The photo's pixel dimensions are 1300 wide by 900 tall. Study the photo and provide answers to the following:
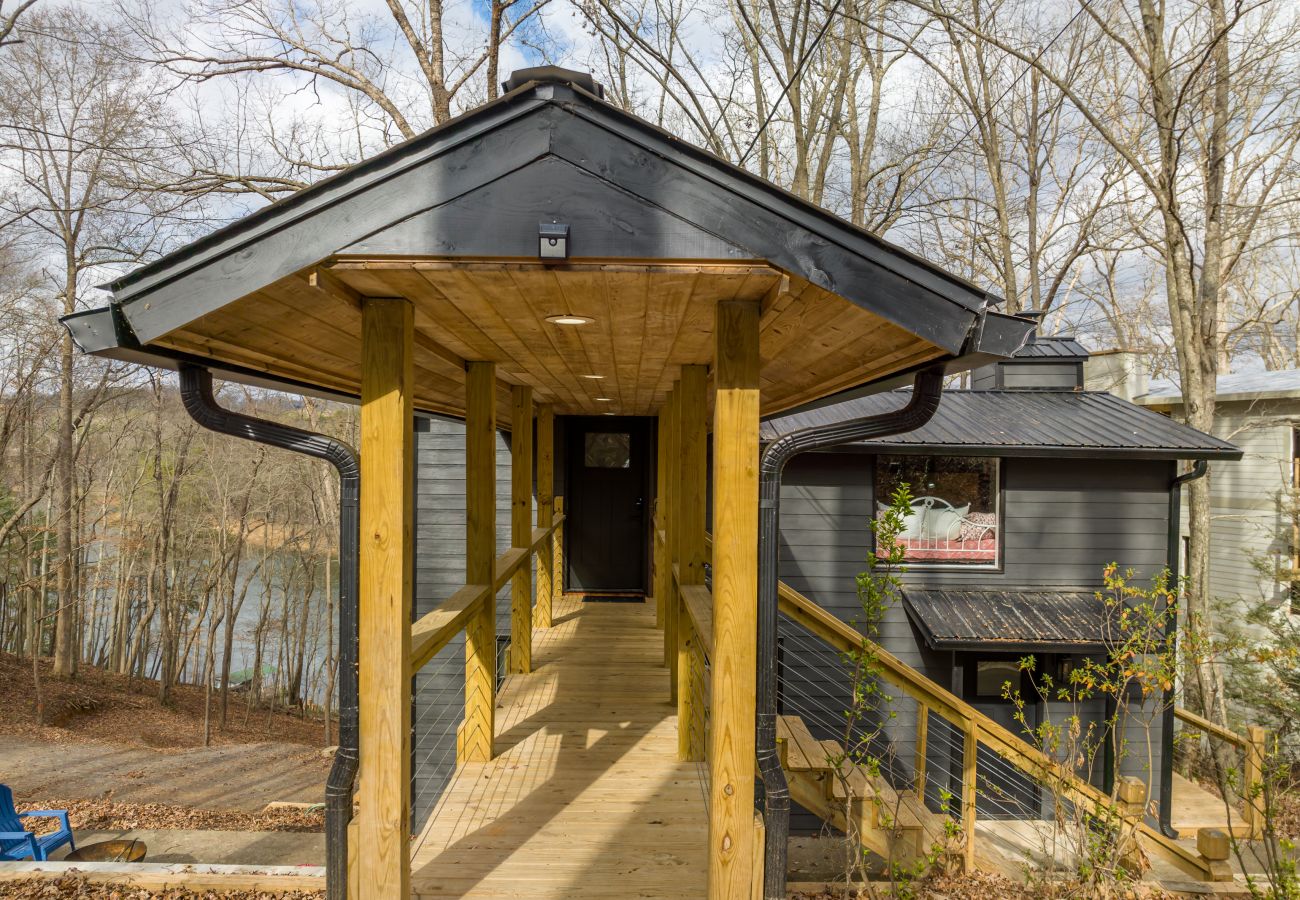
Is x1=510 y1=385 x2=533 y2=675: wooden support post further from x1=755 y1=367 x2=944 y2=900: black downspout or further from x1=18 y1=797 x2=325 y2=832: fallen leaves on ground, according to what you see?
x1=18 y1=797 x2=325 y2=832: fallen leaves on ground

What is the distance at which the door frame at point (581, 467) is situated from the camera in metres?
9.38

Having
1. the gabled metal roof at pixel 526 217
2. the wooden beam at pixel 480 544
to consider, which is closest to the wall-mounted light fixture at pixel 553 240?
the gabled metal roof at pixel 526 217

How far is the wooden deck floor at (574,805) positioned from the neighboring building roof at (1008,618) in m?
3.23

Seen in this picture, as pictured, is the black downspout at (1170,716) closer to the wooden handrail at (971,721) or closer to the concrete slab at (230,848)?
the wooden handrail at (971,721)

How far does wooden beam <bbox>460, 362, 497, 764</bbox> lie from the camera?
3.90 meters

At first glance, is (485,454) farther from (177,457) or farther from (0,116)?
(177,457)

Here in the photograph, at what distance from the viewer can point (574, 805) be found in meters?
3.67

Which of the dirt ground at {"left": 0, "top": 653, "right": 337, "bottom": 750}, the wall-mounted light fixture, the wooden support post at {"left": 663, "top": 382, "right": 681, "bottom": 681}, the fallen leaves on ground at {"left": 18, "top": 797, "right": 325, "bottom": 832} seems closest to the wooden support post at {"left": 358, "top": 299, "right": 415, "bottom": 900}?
the wall-mounted light fixture

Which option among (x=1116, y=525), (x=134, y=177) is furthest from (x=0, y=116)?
(x=1116, y=525)

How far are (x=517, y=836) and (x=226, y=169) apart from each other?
9220 mm

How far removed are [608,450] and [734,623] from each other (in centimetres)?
721

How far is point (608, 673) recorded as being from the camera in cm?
598

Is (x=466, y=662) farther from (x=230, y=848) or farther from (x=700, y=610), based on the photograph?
(x=230, y=848)

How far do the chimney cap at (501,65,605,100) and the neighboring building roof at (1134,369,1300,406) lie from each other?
12.3 meters
